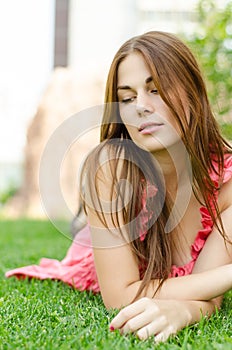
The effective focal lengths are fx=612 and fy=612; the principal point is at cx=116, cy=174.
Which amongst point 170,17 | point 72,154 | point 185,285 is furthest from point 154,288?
point 170,17

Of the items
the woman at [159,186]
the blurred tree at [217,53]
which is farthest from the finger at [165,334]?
the blurred tree at [217,53]

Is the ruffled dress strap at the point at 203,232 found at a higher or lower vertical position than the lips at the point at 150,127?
lower

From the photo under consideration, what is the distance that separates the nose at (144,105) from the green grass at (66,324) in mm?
518

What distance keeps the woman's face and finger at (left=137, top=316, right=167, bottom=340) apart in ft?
1.59

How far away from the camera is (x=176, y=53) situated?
1652 millimetres

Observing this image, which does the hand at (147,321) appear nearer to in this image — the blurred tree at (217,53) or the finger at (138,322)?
the finger at (138,322)

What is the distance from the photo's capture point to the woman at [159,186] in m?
1.56

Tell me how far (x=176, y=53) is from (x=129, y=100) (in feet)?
0.59

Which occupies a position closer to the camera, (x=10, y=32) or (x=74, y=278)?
(x=74, y=278)

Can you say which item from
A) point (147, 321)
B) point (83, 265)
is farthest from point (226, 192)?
point (83, 265)

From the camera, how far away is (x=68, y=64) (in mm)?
11391

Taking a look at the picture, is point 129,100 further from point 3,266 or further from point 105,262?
point 3,266

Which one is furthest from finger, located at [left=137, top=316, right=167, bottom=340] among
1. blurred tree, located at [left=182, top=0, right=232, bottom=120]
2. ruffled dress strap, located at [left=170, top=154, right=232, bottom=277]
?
blurred tree, located at [left=182, top=0, right=232, bottom=120]

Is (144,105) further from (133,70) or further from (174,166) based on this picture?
(174,166)
